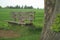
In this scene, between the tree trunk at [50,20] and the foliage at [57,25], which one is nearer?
the foliage at [57,25]

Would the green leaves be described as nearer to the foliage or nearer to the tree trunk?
the foliage

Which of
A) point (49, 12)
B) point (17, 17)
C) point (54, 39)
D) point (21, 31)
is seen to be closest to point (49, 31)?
point (54, 39)

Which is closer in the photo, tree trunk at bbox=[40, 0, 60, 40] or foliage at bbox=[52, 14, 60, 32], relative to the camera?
→ foliage at bbox=[52, 14, 60, 32]

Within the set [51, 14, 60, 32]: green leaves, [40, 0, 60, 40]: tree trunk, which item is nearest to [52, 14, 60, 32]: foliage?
[51, 14, 60, 32]: green leaves

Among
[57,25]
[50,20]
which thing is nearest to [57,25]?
[57,25]

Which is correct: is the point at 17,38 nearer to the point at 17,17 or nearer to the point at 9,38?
the point at 9,38

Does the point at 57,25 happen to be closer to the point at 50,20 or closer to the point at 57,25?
the point at 57,25

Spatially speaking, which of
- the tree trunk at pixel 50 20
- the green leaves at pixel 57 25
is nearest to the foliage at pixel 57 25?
the green leaves at pixel 57 25

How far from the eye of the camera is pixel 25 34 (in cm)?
1180

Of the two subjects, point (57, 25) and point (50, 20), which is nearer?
point (57, 25)

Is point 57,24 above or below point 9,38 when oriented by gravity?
above

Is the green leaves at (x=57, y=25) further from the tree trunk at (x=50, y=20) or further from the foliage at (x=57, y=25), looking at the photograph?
the tree trunk at (x=50, y=20)

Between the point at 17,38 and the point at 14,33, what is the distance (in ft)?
4.41

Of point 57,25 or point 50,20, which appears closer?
point 57,25
